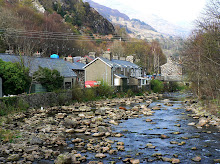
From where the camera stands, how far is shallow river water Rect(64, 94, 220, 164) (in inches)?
576

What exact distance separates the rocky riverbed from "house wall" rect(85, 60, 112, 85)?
1021 inches

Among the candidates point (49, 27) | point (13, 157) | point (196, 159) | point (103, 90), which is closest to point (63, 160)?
point (13, 157)

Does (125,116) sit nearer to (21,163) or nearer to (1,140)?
(1,140)

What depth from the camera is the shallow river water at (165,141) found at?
14.6 metres

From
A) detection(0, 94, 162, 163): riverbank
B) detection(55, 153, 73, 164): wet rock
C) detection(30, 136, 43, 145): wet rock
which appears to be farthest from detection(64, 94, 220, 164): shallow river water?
detection(30, 136, 43, 145): wet rock

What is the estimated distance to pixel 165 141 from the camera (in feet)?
58.5

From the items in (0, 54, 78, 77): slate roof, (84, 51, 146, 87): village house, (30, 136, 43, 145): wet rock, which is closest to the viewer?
(30, 136, 43, 145): wet rock

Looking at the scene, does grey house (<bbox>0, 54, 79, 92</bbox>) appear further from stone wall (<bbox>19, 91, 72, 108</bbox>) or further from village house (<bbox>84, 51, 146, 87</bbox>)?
village house (<bbox>84, 51, 146, 87</bbox>)

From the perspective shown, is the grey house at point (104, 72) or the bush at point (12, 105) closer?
the bush at point (12, 105)

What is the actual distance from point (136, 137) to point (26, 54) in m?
23.1

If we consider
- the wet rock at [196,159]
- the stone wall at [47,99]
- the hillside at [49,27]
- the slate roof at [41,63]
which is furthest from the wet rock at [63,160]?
the hillside at [49,27]

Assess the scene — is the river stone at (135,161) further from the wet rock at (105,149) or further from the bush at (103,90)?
the bush at (103,90)

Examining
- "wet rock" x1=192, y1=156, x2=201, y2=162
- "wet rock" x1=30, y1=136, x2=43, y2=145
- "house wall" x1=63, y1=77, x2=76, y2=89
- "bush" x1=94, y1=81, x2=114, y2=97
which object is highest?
"house wall" x1=63, y1=77, x2=76, y2=89

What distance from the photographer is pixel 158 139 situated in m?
18.4
